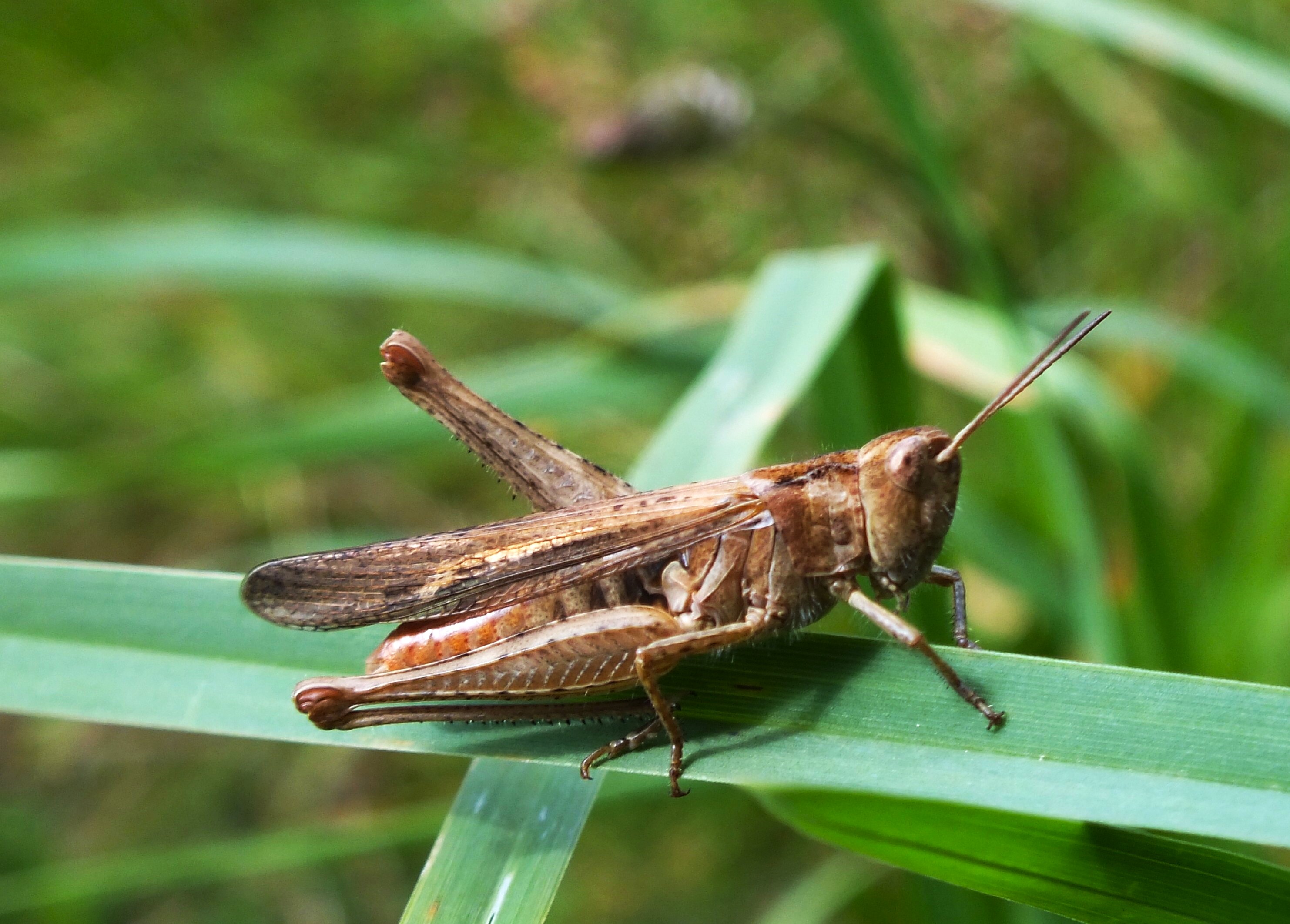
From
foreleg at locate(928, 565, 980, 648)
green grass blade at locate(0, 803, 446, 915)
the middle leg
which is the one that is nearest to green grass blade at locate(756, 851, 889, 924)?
green grass blade at locate(0, 803, 446, 915)

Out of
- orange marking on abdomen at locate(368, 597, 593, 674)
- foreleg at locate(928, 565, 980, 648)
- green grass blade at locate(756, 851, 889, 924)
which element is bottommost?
green grass blade at locate(756, 851, 889, 924)

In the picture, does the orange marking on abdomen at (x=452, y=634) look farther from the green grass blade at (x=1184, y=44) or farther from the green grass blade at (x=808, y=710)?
the green grass blade at (x=1184, y=44)

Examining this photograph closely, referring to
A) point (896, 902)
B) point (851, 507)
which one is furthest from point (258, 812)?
point (851, 507)

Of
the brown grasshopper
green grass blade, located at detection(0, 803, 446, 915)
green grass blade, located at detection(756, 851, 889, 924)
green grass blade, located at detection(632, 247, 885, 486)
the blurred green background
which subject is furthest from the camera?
the blurred green background

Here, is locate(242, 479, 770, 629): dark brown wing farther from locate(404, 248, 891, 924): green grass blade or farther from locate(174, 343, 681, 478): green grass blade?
locate(174, 343, 681, 478): green grass blade

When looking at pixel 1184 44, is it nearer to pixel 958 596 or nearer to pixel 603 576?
pixel 958 596

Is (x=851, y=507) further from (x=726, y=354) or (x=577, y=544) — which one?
(x=726, y=354)

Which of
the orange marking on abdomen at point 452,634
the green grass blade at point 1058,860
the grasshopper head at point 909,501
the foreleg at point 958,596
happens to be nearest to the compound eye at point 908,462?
the grasshopper head at point 909,501
